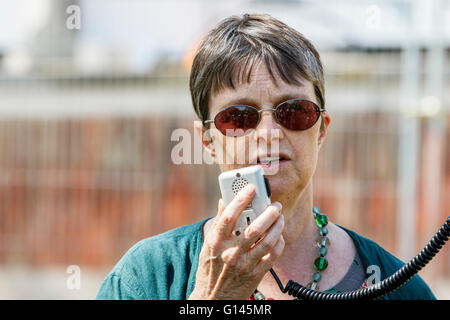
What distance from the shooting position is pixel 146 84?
6625 millimetres

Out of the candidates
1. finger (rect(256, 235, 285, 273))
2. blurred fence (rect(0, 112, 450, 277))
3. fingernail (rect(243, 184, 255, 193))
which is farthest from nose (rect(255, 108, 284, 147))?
blurred fence (rect(0, 112, 450, 277))

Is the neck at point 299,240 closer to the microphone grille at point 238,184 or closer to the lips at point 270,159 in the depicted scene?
the lips at point 270,159

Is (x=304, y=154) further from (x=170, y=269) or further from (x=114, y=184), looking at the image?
(x=114, y=184)

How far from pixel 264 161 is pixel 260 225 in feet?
0.95

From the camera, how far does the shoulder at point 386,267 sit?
1860mm

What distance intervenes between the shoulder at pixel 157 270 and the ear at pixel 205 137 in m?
0.28

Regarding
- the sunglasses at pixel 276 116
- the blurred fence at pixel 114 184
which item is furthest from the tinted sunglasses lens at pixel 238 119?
the blurred fence at pixel 114 184

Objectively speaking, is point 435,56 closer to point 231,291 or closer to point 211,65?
point 211,65

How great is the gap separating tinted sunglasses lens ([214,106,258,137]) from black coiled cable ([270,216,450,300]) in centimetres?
50

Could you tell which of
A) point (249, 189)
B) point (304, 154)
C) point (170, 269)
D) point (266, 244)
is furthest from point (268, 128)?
point (170, 269)

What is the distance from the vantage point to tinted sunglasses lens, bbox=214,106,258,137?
173 centimetres

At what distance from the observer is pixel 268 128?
5.67 feet

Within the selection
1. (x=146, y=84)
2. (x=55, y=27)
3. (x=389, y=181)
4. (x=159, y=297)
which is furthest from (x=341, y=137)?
(x=159, y=297)
